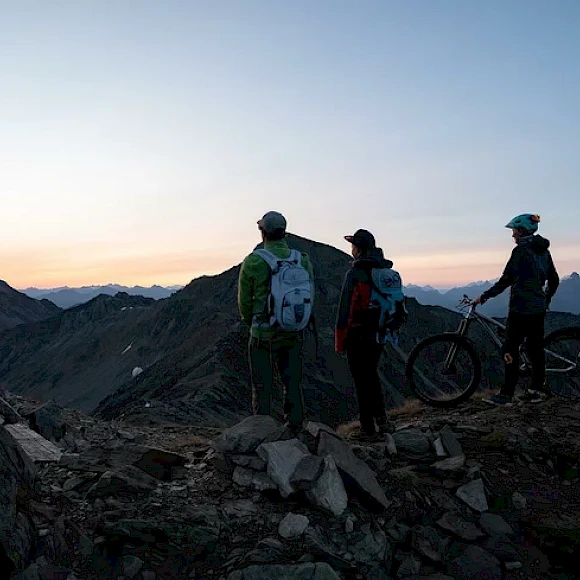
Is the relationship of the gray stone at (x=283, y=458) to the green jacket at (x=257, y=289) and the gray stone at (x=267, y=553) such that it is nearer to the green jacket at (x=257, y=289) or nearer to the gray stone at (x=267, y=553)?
the gray stone at (x=267, y=553)

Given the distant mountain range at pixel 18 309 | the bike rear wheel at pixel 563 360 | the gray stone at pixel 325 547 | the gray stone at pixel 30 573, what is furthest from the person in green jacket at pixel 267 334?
the distant mountain range at pixel 18 309

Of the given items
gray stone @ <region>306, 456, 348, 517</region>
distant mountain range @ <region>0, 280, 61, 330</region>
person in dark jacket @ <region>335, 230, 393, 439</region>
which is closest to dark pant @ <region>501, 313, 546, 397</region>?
person in dark jacket @ <region>335, 230, 393, 439</region>

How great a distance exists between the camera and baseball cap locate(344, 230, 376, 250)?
7.14 m

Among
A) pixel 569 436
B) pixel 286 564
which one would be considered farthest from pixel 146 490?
pixel 569 436

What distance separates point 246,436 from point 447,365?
174 inches

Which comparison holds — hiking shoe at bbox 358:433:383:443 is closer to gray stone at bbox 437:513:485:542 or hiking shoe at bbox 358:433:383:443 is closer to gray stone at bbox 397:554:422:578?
gray stone at bbox 437:513:485:542

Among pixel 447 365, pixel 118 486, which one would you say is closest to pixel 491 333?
pixel 447 365

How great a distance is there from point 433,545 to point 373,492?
74 cm

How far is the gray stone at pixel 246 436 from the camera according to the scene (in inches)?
246

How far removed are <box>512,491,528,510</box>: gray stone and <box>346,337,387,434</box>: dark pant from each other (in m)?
1.85

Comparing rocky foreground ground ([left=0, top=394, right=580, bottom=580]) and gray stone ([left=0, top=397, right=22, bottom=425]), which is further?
gray stone ([left=0, top=397, right=22, bottom=425])

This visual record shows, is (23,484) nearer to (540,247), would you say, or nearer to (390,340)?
(390,340)

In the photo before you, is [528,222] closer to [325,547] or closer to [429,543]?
[429,543]

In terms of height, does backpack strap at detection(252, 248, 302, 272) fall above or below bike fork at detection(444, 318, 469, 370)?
above
